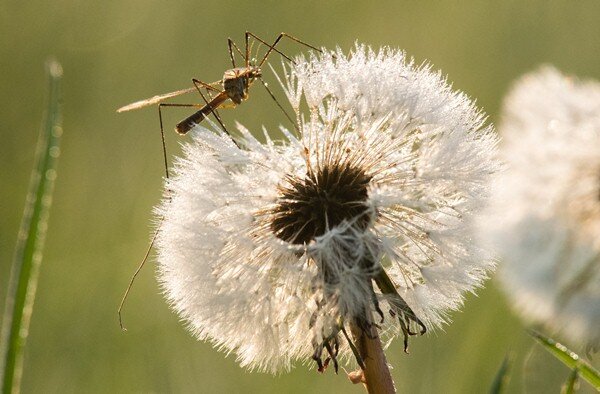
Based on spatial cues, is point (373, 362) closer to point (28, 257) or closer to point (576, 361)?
point (576, 361)

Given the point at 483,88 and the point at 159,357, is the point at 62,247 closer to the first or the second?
the point at 159,357

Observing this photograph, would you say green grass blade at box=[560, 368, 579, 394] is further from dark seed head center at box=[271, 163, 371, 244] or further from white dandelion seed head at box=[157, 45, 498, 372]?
dark seed head center at box=[271, 163, 371, 244]

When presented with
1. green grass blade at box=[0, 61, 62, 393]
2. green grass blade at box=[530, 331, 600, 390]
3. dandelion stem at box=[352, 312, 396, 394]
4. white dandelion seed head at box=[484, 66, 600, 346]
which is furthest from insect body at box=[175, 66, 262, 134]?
green grass blade at box=[530, 331, 600, 390]

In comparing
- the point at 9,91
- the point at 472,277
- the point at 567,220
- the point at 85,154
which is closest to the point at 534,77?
the point at 567,220

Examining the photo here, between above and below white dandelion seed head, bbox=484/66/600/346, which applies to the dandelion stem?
below

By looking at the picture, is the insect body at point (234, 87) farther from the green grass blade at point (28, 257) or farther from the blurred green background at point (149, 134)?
the green grass blade at point (28, 257)

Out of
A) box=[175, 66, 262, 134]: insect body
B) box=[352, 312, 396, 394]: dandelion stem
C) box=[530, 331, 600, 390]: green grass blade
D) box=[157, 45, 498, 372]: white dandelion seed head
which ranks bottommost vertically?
box=[530, 331, 600, 390]: green grass blade

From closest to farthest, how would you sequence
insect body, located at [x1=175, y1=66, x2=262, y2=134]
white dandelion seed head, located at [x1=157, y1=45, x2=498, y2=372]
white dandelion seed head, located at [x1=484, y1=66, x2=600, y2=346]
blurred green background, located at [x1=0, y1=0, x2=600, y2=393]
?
white dandelion seed head, located at [x1=157, y1=45, x2=498, y2=372], white dandelion seed head, located at [x1=484, y1=66, x2=600, y2=346], insect body, located at [x1=175, y1=66, x2=262, y2=134], blurred green background, located at [x1=0, y1=0, x2=600, y2=393]

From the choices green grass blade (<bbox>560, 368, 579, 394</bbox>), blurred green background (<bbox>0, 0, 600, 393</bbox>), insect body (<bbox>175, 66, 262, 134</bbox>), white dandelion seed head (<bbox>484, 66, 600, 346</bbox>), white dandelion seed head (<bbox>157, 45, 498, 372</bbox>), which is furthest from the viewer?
blurred green background (<bbox>0, 0, 600, 393</bbox>)
